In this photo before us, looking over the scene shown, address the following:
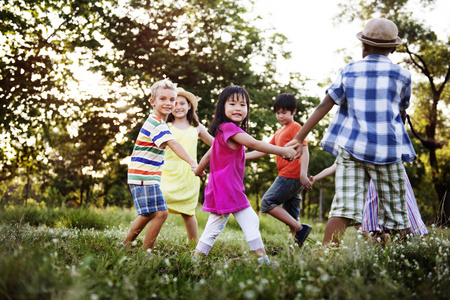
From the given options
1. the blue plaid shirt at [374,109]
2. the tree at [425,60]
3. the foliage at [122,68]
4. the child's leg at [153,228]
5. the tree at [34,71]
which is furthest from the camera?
the tree at [425,60]

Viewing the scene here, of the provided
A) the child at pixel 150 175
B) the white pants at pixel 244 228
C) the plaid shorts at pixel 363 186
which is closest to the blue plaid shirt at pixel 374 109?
the plaid shorts at pixel 363 186

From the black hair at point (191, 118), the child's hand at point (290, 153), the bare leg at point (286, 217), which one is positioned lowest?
the bare leg at point (286, 217)

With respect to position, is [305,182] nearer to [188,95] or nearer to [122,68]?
[188,95]

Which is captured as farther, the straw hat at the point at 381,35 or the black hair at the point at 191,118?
the black hair at the point at 191,118

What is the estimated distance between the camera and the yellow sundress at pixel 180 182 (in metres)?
4.89

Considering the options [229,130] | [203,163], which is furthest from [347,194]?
[203,163]

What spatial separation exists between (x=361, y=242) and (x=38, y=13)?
13018 mm

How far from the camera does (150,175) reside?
4.13 m

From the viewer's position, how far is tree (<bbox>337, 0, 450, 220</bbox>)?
17375 millimetres

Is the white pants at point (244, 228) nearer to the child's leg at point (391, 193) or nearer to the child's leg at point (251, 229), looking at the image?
the child's leg at point (251, 229)

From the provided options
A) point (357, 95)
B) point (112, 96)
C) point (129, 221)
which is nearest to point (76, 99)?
point (112, 96)

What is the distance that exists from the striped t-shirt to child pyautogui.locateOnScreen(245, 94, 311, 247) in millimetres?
1369

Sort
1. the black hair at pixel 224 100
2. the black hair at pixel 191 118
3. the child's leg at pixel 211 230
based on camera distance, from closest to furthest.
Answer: the child's leg at pixel 211 230, the black hair at pixel 224 100, the black hair at pixel 191 118

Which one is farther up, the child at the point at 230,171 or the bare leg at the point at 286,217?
the child at the point at 230,171
